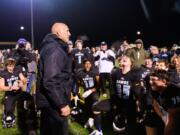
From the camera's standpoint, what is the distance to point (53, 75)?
5.65m

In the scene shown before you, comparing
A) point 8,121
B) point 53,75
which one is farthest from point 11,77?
point 53,75

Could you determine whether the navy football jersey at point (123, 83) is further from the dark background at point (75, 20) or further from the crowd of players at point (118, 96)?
the dark background at point (75, 20)

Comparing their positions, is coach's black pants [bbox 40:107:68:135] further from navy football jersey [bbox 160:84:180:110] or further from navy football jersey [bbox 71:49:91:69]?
navy football jersey [bbox 71:49:91:69]

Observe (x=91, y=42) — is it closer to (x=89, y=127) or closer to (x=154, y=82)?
(x=89, y=127)

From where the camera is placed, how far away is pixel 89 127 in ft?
30.9

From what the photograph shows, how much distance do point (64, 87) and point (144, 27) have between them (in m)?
40.1

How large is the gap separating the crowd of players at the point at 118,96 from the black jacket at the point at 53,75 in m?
0.39

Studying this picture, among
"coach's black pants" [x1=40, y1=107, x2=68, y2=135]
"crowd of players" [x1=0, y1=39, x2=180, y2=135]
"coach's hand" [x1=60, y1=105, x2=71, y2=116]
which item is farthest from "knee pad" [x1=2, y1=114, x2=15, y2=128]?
"coach's hand" [x1=60, y1=105, x2=71, y2=116]

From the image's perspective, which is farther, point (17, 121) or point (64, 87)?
point (17, 121)

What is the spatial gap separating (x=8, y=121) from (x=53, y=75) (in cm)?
459

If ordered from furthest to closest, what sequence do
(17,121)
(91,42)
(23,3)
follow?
(23,3) < (91,42) < (17,121)

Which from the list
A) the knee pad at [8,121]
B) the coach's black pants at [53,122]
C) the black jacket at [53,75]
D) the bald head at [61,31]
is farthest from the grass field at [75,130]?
the bald head at [61,31]

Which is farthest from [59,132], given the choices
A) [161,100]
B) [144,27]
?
[144,27]

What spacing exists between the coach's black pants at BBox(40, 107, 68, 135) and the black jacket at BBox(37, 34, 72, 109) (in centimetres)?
12
